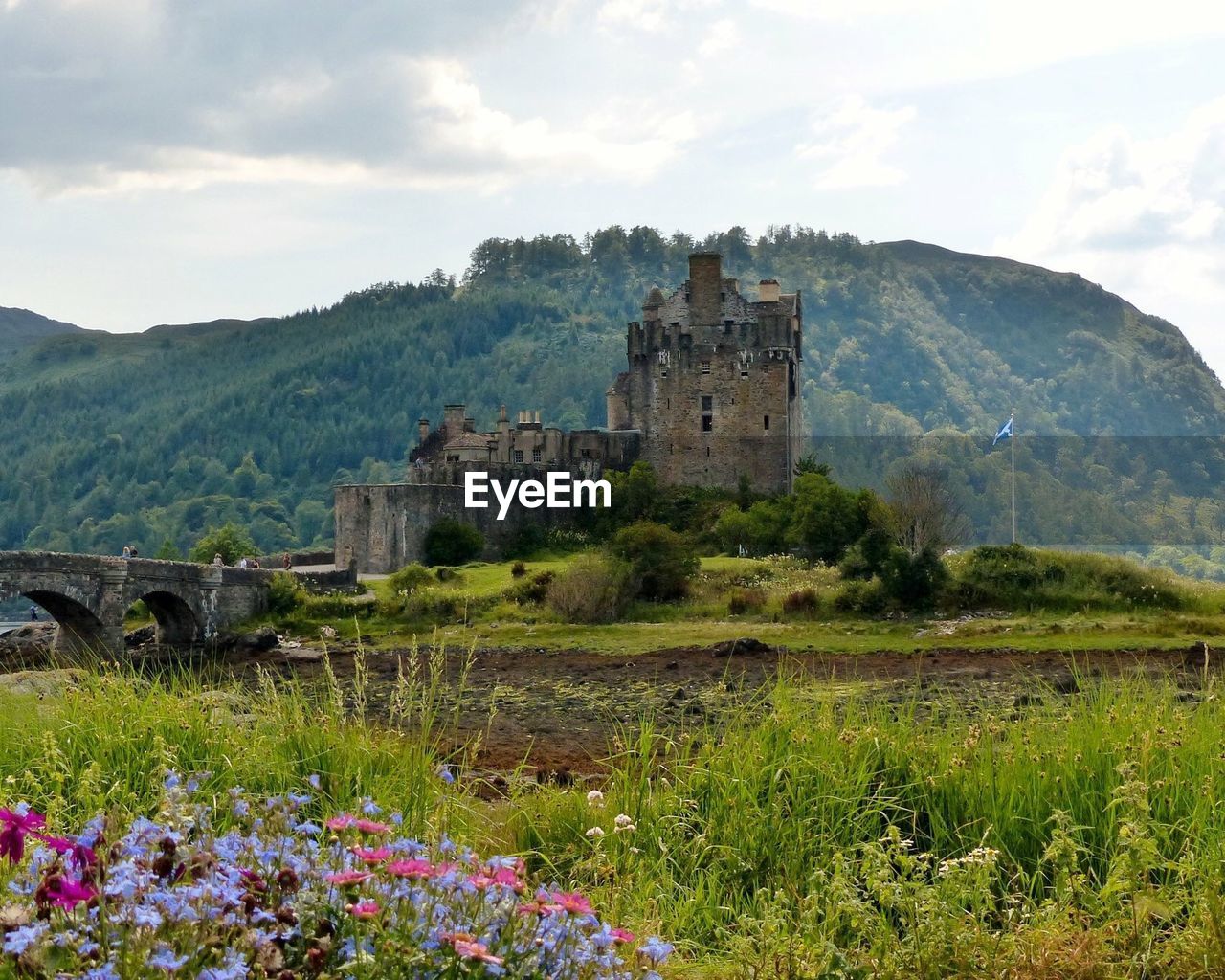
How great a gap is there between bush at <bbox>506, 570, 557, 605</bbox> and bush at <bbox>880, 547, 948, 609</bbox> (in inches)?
372

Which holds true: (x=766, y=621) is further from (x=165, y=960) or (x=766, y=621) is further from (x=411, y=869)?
(x=165, y=960)

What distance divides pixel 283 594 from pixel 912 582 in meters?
18.8

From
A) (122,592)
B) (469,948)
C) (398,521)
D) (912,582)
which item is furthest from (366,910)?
(398,521)

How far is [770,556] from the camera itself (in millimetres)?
48406

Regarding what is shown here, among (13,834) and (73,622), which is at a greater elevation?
(13,834)

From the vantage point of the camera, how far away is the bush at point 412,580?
149ft

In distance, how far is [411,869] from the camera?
5.14m

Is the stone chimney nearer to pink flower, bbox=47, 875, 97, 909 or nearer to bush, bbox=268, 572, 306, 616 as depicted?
bush, bbox=268, 572, 306, 616

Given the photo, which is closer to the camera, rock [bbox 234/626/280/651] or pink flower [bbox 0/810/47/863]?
pink flower [bbox 0/810/47/863]

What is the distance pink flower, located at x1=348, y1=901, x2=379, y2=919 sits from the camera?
499 cm

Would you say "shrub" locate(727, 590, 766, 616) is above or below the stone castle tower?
below

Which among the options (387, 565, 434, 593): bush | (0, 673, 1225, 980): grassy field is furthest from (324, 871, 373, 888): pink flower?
(387, 565, 434, 593): bush

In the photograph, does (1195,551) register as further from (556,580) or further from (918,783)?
(918,783)

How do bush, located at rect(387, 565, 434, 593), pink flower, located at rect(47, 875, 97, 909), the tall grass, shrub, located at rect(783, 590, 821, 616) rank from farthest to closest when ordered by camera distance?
1. bush, located at rect(387, 565, 434, 593)
2. shrub, located at rect(783, 590, 821, 616)
3. the tall grass
4. pink flower, located at rect(47, 875, 97, 909)
